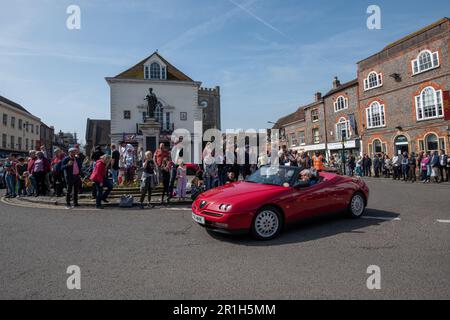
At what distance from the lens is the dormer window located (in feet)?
112

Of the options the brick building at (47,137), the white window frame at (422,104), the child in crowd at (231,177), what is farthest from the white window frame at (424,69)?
the brick building at (47,137)

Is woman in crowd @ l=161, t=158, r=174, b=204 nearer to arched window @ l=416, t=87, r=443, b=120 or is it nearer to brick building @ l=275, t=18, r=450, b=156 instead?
brick building @ l=275, t=18, r=450, b=156

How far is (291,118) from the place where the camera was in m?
45.9

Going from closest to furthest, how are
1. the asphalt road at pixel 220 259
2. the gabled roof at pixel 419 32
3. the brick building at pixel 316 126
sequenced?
the asphalt road at pixel 220 259, the gabled roof at pixel 419 32, the brick building at pixel 316 126

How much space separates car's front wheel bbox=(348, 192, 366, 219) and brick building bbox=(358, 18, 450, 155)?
19739 millimetres

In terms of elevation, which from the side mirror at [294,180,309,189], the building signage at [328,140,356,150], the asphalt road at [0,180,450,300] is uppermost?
the building signage at [328,140,356,150]

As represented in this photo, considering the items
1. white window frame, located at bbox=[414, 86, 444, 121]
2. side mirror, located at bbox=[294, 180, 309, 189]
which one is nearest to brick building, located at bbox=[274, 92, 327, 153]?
white window frame, located at bbox=[414, 86, 444, 121]

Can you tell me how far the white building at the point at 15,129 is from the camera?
127ft

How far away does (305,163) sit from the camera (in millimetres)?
13203

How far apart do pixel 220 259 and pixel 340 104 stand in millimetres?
32824

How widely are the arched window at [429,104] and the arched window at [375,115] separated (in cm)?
370

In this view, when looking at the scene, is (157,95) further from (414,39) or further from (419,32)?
(419,32)

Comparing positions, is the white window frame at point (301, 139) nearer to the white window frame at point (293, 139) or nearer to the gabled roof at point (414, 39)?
the white window frame at point (293, 139)

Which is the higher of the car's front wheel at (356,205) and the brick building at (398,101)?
the brick building at (398,101)
